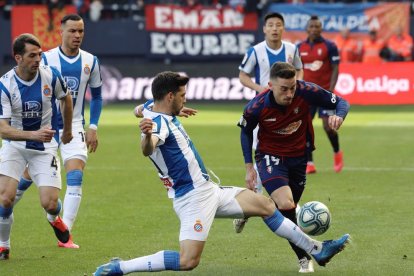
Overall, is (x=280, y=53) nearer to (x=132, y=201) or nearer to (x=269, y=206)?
(x=132, y=201)

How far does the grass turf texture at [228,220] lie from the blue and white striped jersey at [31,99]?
127cm

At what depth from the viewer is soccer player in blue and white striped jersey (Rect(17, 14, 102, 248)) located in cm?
1081

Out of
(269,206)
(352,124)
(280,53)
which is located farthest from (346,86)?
(269,206)

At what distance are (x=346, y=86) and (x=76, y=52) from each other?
18154mm

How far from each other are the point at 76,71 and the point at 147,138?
11.1 feet

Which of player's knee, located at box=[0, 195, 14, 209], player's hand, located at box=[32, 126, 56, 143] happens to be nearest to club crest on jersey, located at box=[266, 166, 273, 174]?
player's hand, located at box=[32, 126, 56, 143]

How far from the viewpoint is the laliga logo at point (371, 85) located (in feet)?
93.0

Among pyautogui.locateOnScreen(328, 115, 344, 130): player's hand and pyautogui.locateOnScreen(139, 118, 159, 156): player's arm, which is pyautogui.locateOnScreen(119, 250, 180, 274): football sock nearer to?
pyautogui.locateOnScreen(139, 118, 159, 156): player's arm

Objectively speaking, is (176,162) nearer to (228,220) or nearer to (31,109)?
(31,109)

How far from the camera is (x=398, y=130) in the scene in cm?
2281

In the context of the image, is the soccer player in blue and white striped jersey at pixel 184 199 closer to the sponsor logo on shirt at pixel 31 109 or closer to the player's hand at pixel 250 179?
the player's hand at pixel 250 179

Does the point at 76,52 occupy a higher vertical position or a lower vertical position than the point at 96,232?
higher

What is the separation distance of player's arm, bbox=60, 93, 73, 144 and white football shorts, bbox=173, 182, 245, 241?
6.64 ft

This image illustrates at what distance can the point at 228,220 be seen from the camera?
472 inches
